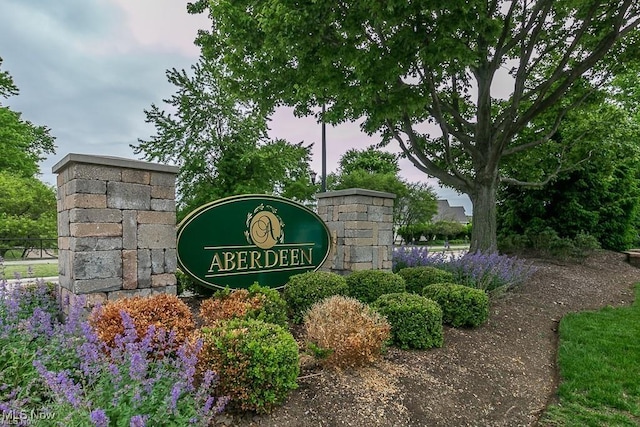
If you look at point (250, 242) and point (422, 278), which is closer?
point (250, 242)

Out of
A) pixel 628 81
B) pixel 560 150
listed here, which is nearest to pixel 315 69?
pixel 560 150

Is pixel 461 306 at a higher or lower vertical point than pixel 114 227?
lower

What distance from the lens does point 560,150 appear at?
9312 mm

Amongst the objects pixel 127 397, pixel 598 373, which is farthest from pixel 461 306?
pixel 127 397

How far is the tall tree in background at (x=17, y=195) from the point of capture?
14.2 m

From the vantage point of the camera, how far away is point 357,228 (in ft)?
17.3

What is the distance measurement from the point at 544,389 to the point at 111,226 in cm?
400

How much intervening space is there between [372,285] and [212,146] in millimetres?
8210

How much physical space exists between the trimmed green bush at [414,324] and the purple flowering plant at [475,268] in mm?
2168

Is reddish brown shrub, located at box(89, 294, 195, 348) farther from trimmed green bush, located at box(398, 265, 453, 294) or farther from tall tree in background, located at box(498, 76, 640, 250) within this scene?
tall tree in background, located at box(498, 76, 640, 250)

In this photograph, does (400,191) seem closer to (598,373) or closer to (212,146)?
(212,146)

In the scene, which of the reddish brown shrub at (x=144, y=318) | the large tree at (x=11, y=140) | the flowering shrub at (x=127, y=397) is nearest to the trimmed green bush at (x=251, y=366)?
the flowering shrub at (x=127, y=397)

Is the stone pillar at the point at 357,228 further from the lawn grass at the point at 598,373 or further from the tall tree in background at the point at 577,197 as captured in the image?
the tall tree in background at the point at 577,197

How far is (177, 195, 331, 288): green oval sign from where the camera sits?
4031 mm
